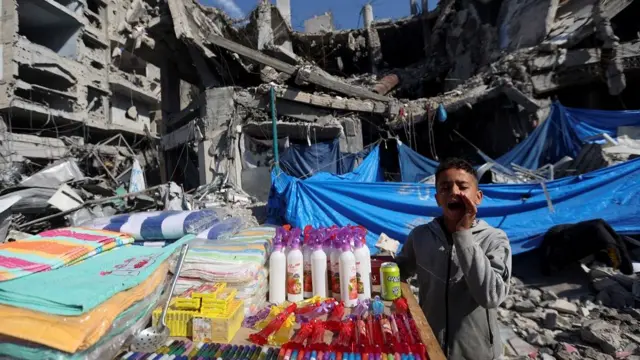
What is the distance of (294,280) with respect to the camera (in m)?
1.61

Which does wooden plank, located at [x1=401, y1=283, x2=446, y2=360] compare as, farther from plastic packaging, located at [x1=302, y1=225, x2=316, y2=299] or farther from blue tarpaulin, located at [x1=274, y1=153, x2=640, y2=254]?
blue tarpaulin, located at [x1=274, y1=153, x2=640, y2=254]

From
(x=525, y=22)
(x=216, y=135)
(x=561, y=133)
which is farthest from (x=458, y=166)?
(x=525, y=22)

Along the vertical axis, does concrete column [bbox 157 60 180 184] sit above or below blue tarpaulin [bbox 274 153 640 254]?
above

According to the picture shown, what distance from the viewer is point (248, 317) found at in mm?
1436

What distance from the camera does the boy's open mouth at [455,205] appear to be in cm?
127

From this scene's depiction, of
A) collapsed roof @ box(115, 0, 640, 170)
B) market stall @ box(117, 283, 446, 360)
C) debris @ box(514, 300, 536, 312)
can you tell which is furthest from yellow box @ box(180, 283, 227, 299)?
collapsed roof @ box(115, 0, 640, 170)

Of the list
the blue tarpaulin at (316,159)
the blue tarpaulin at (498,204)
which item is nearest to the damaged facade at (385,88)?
the blue tarpaulin at (316,159)

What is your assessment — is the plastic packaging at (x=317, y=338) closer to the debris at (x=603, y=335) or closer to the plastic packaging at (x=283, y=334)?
the plastic packaging at (x=283, y=334)

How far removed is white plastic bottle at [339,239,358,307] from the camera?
1.56 m

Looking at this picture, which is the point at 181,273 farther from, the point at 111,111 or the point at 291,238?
the point at 111,111

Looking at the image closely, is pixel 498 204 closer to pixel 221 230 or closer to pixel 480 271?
pixel 480 271

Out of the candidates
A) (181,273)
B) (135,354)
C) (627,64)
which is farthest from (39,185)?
(627,64)

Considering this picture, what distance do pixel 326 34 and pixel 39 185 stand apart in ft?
53.2

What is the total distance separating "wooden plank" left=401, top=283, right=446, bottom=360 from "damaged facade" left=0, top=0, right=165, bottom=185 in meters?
12.6
